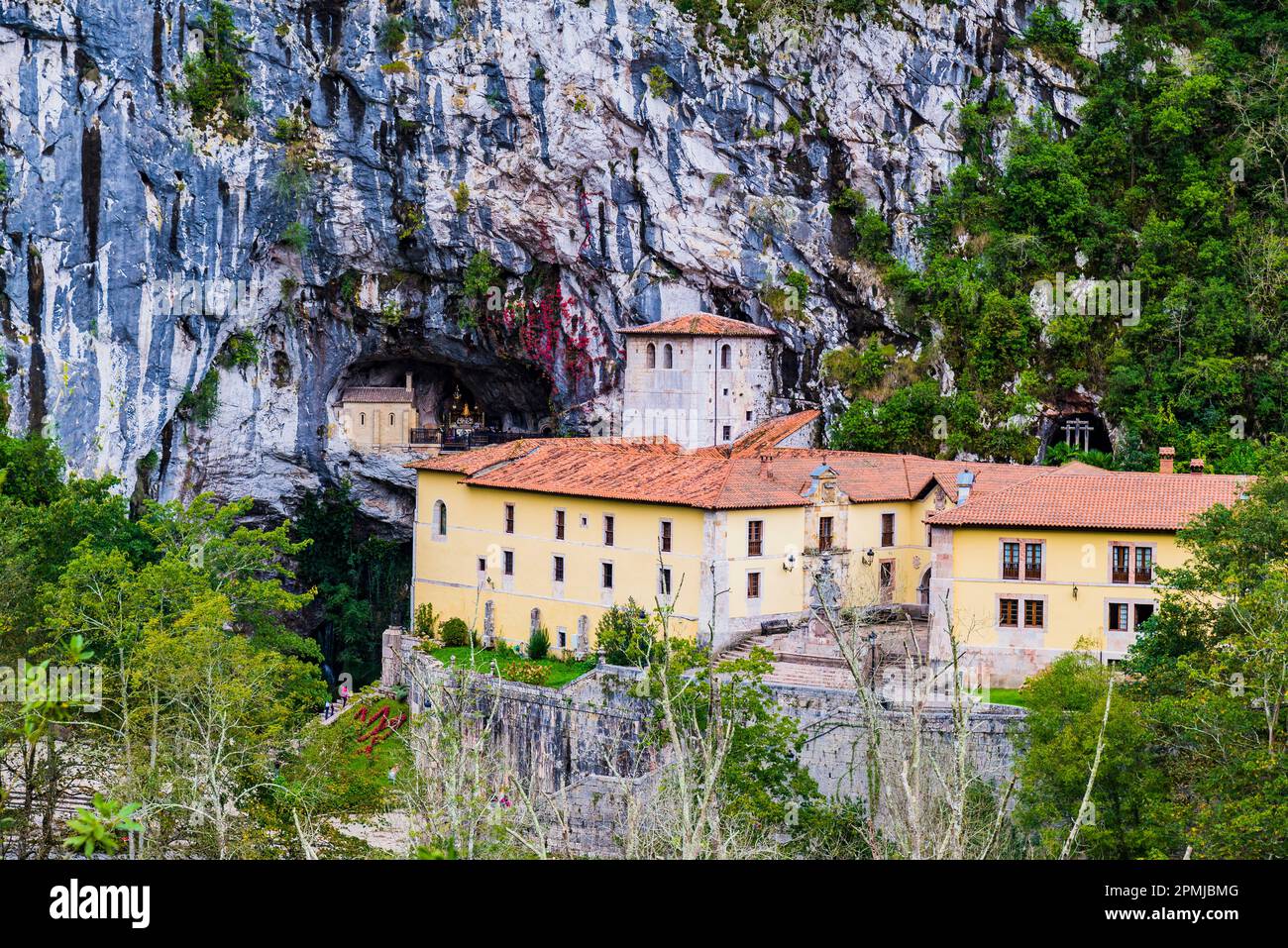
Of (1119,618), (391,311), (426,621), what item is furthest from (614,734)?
(391,311)

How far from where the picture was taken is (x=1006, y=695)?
4616 centimetres

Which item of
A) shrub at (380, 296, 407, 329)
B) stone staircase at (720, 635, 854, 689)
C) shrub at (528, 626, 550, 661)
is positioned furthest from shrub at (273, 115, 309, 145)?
stone staircase at (720, 635, 854, 689)

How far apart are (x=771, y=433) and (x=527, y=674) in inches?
623

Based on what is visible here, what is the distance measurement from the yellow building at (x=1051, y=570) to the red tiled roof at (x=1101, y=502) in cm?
4

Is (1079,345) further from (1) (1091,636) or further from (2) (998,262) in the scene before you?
(1) (1091,636)

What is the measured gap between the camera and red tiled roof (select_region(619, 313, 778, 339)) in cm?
6212

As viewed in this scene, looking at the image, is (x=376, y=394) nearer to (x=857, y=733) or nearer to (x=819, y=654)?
(x=819, y=654)

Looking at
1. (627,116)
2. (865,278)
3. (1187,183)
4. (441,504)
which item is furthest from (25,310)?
(1187,183)

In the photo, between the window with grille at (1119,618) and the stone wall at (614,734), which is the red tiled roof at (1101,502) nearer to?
the window with grille at (1119,618)

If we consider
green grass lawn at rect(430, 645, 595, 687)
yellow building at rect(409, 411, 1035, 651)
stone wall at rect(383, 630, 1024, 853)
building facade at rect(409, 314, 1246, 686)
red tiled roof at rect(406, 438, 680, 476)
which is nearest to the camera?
stone wall at rect(383, 630, 1024, 853)

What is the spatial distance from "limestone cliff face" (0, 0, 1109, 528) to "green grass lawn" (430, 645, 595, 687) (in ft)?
48.6

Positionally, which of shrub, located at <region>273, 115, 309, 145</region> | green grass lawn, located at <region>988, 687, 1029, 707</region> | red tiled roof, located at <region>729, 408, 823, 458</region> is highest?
shrub, located at <region>273, 115, 309, 145</region>

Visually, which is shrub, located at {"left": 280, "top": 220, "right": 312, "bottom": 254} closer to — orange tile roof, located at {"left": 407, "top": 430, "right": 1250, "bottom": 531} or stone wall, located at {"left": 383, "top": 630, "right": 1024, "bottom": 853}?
orange tile roof, located at {"left": 407, "top": 430, "right": 1250, "bottom": 531}

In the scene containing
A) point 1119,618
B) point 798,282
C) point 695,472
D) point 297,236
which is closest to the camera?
point 1119,618
